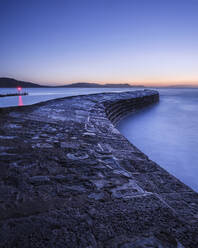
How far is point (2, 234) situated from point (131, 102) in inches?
411

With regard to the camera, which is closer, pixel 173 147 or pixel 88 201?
pixel 88 201

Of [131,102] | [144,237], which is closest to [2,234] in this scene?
[144,237]

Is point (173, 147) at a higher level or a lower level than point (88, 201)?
lower

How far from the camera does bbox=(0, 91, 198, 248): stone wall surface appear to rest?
30.5 inches

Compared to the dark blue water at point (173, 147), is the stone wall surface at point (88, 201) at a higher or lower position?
higher

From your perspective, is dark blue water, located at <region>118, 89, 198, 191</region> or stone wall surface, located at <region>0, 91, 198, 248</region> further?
dark blue water, located at <region>118, 89, 198, 191</region>

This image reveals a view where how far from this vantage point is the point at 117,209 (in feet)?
3.21

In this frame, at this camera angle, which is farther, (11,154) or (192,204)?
(11,154)

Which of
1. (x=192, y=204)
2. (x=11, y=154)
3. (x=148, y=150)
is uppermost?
(x=11, y=154)

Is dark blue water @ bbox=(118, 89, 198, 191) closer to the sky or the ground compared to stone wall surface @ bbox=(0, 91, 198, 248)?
closer to the ground

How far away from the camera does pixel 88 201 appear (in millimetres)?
1041

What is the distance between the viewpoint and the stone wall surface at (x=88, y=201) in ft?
2.54

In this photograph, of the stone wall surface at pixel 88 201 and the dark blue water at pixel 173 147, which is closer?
the stone wall surface at pixel 88 201

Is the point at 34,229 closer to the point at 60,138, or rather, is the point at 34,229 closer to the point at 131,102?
the point at 60,138
